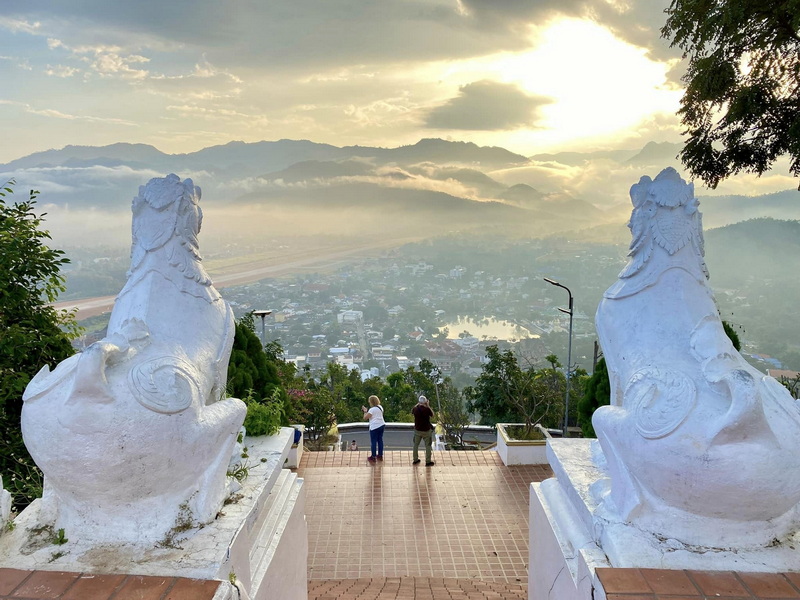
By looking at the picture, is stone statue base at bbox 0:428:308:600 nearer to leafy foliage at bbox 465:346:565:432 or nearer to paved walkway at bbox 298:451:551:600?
paved walkway at bbox 298:451:551:600

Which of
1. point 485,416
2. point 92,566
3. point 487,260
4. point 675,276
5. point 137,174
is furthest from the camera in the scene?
point 487,260

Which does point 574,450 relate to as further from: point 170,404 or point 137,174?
point 137,174

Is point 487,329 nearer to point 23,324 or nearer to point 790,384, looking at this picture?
point 790,384

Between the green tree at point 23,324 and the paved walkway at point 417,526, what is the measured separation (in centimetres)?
252

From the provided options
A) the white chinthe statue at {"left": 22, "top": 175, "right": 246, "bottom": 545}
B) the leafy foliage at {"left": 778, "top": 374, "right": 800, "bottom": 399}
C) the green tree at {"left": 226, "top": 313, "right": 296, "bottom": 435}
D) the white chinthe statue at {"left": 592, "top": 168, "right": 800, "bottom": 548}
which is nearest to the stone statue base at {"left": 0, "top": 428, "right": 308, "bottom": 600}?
the white chinthe statue at {"left": 22, "top": 175, "right": 246, "bottom": 545}

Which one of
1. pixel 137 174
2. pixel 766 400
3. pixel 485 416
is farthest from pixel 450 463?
pixel 137 174

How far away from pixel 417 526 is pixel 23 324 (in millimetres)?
4005

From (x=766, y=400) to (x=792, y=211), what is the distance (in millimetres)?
10806

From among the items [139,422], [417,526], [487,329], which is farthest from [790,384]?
[487,329]

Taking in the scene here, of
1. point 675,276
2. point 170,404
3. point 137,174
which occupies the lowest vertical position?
point 170,404

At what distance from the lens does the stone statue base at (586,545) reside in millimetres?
2551

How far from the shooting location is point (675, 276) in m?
3.18

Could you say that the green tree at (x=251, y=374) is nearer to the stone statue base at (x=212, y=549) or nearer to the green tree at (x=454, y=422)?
the stone statue base at (x=212, y=549)

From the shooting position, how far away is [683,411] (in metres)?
2.64
